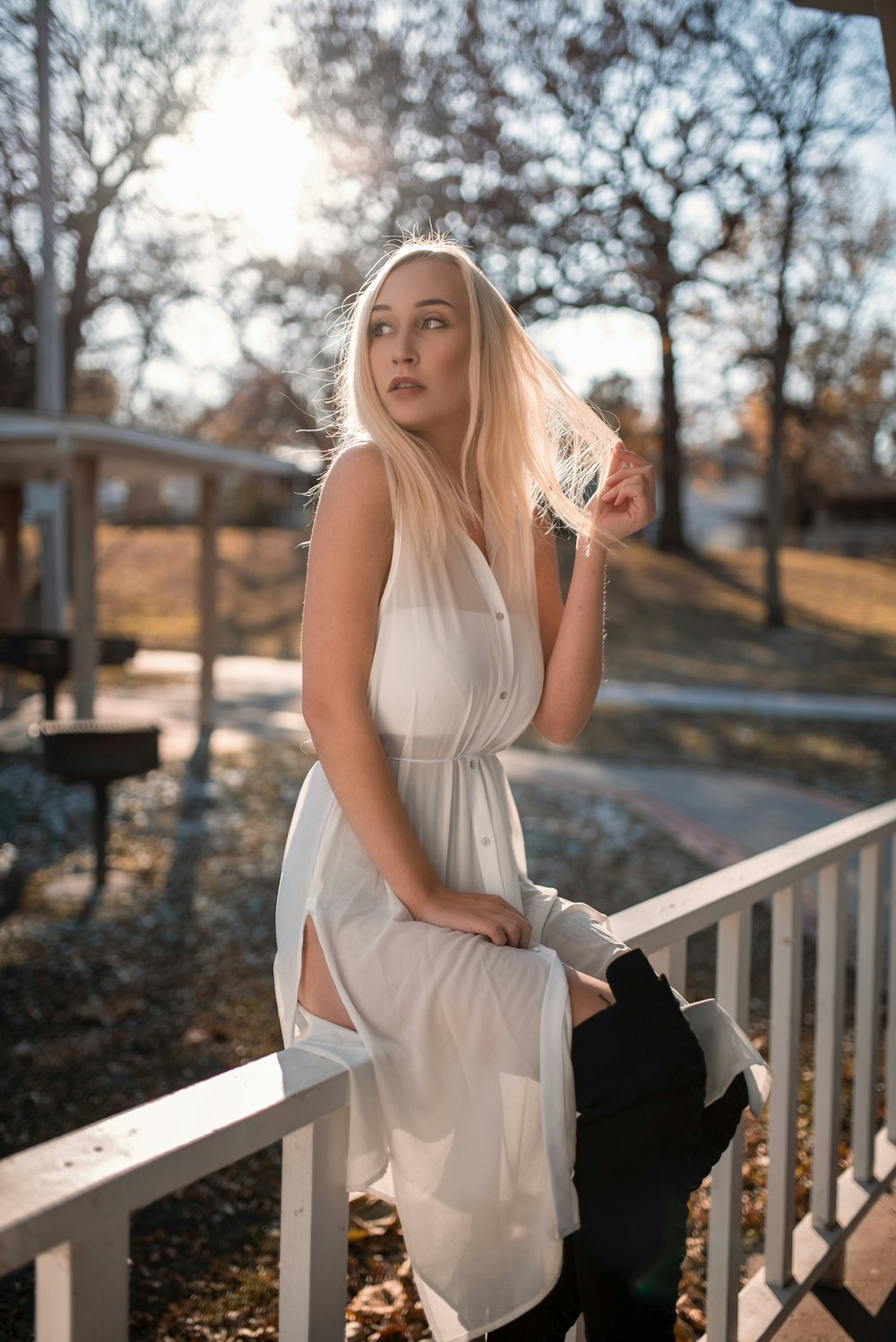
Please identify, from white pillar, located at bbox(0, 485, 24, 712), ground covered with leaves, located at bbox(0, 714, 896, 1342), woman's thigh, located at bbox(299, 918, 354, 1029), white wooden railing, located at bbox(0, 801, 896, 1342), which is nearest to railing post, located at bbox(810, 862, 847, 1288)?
white wooden railing, located at bbox(0, 801, 896, 1342)

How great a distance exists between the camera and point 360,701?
59.6 inches

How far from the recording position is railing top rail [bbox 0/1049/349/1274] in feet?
3.10

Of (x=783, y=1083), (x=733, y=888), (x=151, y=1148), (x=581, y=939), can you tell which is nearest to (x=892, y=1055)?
(x=783, y=1083)

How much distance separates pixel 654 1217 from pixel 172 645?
16.2 m

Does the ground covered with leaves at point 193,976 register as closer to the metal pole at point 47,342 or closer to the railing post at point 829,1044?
the railing post at point 829,1044

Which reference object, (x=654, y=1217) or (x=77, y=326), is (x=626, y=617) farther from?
(x=654, y=1217)

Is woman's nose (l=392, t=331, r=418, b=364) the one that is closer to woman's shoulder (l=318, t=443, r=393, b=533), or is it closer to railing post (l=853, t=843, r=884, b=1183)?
woman's shoulder (l=318, t=443, r=393, b=533)

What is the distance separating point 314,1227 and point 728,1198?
1.00 meters

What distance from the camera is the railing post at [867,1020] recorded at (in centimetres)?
259

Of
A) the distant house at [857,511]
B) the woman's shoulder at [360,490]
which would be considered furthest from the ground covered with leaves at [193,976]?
the distant house at [857,511]

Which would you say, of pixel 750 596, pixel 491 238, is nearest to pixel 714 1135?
pixel 491 238

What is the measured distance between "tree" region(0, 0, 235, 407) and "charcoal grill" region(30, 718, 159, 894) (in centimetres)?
1079

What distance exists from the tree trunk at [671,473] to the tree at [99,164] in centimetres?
1002

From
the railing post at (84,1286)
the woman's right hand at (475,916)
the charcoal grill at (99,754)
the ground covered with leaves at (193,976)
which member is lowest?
the ground covered with leaves at (193,976)
